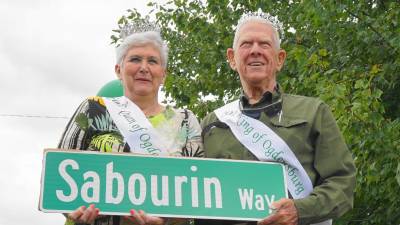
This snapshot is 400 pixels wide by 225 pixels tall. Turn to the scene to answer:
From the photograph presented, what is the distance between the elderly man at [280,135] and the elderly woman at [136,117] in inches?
5.9

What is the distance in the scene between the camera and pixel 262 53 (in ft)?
9.99

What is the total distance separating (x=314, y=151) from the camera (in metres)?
2.94

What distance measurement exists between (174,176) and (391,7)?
246 inches

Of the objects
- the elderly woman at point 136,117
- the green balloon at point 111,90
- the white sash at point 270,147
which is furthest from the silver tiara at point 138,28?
the green balloon at point 111,90

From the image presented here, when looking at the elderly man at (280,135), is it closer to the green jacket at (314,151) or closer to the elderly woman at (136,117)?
the green jacket at (314,151)

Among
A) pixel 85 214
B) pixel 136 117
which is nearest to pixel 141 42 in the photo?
pixel 136 117

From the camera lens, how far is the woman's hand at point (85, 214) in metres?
2.64

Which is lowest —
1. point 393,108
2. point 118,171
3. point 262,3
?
point 118,171

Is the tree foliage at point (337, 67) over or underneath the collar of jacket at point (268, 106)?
over

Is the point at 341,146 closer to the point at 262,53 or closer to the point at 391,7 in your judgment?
the point at 262,53

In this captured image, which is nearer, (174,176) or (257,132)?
(174,176)

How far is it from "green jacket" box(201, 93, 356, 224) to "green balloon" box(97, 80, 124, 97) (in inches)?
134

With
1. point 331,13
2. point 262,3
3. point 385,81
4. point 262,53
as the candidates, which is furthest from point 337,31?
point 262,53

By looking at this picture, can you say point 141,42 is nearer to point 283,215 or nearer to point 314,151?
point 314,151
